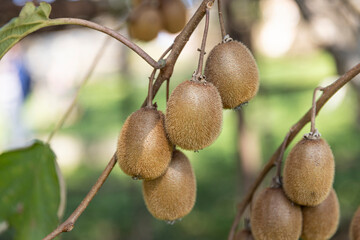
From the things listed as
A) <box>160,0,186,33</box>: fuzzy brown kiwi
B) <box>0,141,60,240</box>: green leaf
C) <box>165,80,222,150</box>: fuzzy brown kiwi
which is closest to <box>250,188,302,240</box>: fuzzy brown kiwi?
<box>165,80,222,150</box>: fuzzy brown kiwi

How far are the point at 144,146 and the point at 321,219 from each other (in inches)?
13.7

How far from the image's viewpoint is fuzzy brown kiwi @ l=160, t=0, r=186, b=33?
56.2 inches

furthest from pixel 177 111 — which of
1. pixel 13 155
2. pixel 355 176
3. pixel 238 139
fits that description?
pixel 355 176

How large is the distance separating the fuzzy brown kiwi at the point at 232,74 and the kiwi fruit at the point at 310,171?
5.0 inches

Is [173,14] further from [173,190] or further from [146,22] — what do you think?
[173,190]

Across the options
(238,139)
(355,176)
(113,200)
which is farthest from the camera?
(113,200)

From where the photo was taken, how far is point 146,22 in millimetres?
1440

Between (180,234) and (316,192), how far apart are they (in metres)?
2.72

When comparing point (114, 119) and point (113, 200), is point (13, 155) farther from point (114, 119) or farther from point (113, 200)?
point (114, 119)

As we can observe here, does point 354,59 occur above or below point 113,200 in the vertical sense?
above

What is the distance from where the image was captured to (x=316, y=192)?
83 centimetres

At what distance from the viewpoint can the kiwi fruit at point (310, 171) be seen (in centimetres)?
83

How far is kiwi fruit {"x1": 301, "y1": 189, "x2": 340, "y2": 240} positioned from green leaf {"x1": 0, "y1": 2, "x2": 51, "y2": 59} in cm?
53

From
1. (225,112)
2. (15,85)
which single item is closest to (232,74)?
(15,85)
